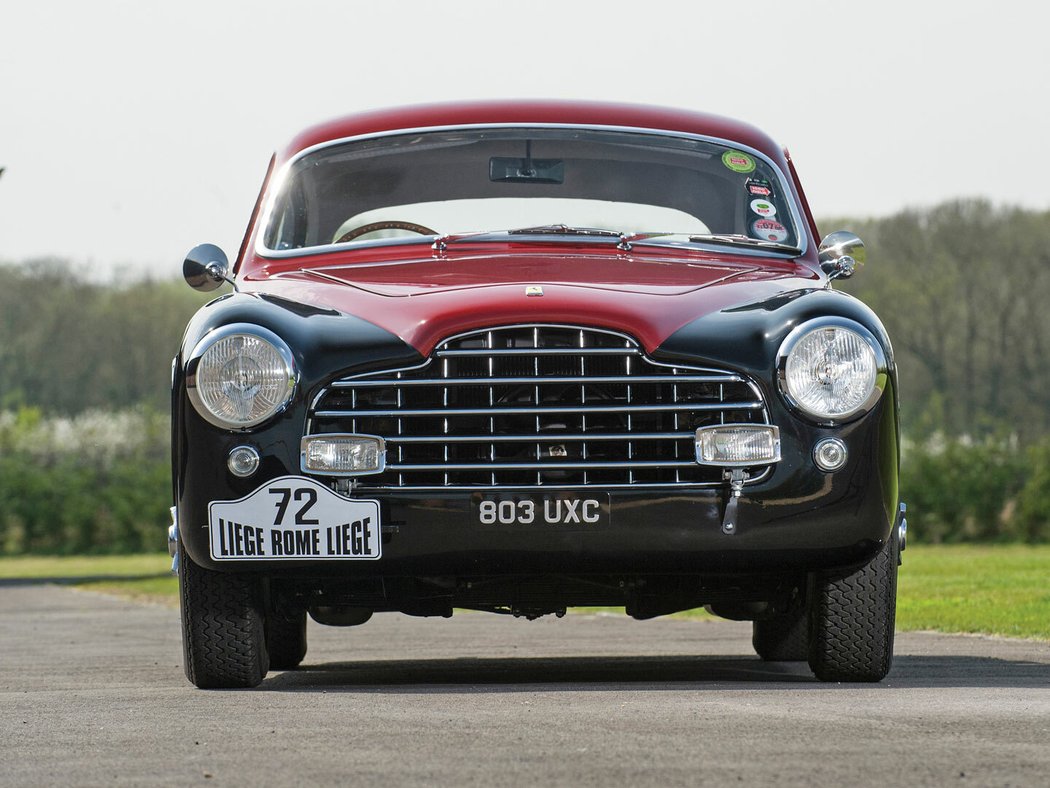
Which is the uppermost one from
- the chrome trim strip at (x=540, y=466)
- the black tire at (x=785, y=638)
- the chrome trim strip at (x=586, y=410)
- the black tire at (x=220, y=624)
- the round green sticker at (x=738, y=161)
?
the round green sticker at (x=738, y=161)

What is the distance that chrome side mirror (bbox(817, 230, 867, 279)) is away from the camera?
23.6 ft

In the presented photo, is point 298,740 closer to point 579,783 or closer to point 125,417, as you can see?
point 579,783

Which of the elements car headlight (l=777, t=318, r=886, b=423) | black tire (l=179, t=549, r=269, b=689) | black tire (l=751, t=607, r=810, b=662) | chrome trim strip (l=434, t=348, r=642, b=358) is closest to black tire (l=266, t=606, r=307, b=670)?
black tire (l=179, t=549, r=269, b=689)

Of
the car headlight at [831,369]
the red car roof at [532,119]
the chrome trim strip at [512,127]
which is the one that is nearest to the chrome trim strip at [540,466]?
the car headlight at [831,369]

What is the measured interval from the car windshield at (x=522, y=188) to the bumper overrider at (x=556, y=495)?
1471 mm

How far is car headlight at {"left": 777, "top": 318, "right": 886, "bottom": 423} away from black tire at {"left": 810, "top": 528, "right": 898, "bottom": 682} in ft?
1.88

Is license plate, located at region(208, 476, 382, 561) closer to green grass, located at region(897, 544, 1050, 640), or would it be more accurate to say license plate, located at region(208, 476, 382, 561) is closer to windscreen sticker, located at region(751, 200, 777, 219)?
windscreen sticker, located at region(751, 200, 777, 219)

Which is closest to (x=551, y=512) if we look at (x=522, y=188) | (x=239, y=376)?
(x=239, y=376)

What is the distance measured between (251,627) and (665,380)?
5.37 feet

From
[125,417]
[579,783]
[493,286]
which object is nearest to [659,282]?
[493,286]

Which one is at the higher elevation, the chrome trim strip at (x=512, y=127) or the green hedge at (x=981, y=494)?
the chrome trim strip at (x=512, y=127)

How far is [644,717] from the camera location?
16.6 ft

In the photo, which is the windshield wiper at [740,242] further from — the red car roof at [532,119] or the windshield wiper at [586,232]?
the red car roof at [532,119]

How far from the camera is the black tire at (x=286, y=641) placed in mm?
7852
